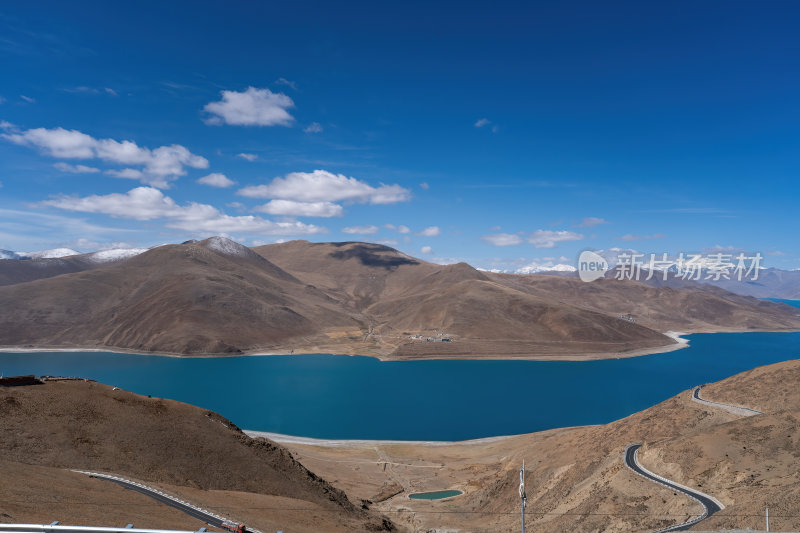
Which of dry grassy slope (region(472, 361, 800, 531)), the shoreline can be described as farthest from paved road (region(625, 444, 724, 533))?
the shoreline

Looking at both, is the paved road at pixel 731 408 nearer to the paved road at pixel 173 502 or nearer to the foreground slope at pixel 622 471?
the foreground slope at pixel 622 471

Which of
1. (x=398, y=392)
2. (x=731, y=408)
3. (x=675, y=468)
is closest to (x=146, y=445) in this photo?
(x=675, y=468)

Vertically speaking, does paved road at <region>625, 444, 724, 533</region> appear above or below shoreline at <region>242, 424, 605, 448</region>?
above

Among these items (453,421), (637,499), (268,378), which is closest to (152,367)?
(268,378)

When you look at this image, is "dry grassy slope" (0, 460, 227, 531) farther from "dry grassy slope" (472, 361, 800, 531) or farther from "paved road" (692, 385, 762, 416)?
"paved road" (692, 385, 762, 416)

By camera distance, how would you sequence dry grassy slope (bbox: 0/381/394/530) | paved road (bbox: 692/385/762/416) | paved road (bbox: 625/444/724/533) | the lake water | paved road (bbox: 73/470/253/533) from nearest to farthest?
paved road (bbox: 73/470/253/533) → paved road (bbox: 625/444/724/533) → dry grassy slope (bbox: 0/381/394/530) → paved road (bbox: 692/385/762/416) → the lake water

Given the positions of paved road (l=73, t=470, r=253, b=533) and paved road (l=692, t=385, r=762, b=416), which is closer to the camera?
paved road (l=73, t=470, r=253, b=533)

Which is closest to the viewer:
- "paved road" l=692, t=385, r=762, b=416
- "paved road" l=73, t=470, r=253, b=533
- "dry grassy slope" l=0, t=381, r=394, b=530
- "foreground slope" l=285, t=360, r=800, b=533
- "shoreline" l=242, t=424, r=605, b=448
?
"paved road" l=73, t=470, r=253, b=533
